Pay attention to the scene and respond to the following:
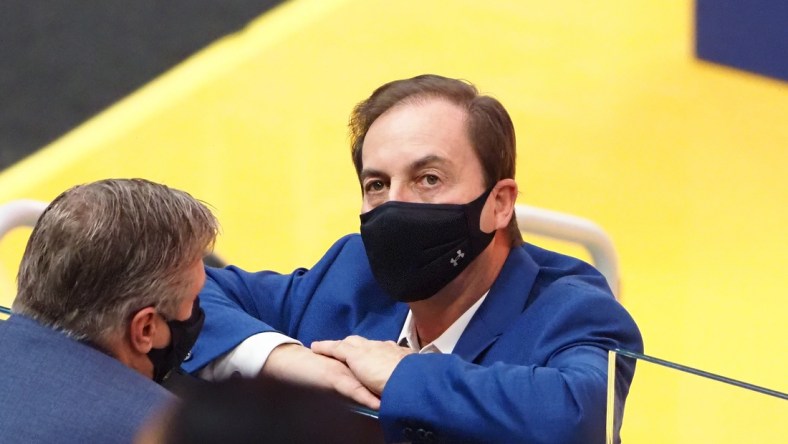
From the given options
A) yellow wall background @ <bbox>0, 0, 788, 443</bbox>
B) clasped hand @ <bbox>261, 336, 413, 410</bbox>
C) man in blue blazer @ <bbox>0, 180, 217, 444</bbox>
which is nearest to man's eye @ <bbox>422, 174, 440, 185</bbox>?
clasped hand @ <bbox>261, 336, 413, 410</bbox>

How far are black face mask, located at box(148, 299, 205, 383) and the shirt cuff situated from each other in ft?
0.50

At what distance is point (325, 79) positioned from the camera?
6.15 m

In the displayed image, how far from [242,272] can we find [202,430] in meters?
1.43

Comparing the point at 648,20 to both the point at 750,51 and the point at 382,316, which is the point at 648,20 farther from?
the point at 382,316

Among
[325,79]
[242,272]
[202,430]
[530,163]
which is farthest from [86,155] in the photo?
[202,430]

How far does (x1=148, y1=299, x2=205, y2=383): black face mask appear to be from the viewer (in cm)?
203

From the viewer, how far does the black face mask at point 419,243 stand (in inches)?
89.1

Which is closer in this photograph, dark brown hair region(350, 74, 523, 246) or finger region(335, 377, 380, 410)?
finger region(335, 377, 380, 410)

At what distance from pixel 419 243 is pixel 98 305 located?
553mm

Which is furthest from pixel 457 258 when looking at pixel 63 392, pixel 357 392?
pixel 63 392

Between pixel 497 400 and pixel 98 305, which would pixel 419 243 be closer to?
pixel 497 400

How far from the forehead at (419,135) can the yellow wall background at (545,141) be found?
248 cm

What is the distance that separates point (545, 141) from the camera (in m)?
5.82

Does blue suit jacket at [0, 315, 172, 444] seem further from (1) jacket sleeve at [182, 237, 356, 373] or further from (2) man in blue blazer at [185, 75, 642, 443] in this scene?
(1) jacket sleeve at [182, 237, 356, 373]
